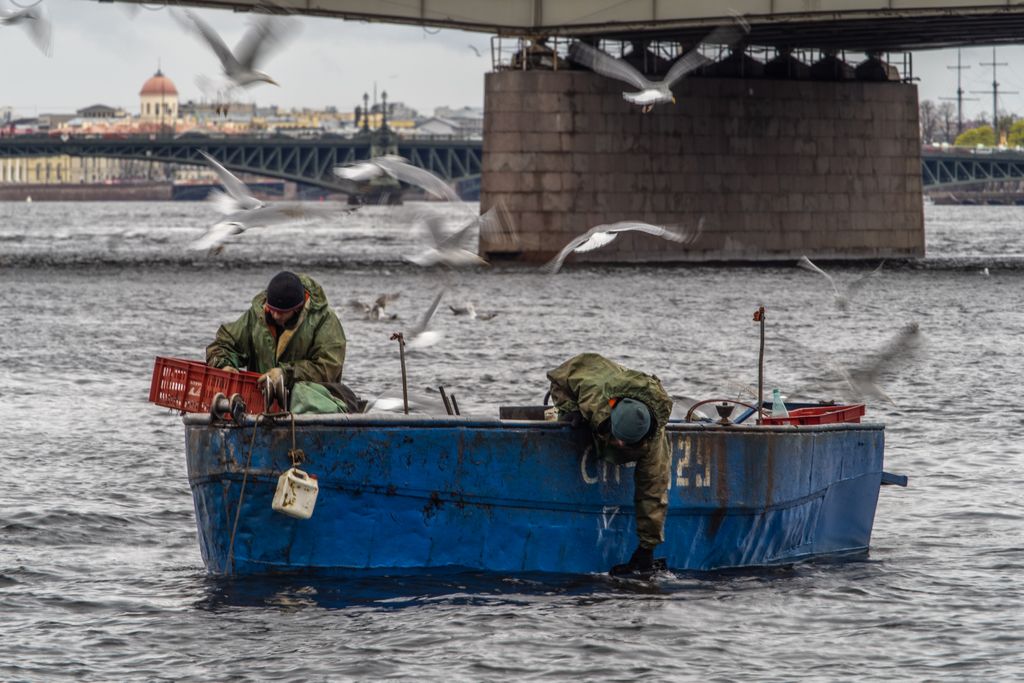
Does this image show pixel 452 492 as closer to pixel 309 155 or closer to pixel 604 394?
pixel 604 394

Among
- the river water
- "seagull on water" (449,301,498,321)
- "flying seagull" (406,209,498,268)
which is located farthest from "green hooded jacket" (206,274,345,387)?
"seagull on water" (449,301,498,321)

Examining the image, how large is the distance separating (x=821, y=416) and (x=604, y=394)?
3.01 metres

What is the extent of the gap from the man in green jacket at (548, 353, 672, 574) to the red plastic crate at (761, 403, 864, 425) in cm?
188

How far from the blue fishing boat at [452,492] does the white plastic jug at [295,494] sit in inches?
8.2

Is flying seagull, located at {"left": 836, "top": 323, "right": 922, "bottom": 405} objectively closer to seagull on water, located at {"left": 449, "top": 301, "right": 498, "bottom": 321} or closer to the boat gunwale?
seagull on water, located at {"left": 449, "top": 301, "right": 498, "bottom": 321}

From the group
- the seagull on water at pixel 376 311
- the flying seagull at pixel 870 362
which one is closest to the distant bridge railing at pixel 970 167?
the seagull on water at pixel 376 311

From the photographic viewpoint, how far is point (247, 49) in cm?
2092

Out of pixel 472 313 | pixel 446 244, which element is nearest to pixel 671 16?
pixel 472 313

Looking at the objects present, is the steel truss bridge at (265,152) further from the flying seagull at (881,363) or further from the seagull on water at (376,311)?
the flying seagull at (881,363)

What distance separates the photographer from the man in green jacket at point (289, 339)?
14.1 metres

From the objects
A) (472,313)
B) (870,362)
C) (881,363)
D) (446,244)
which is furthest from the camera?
(472,313)

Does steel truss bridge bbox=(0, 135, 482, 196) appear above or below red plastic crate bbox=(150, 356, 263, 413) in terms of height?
above

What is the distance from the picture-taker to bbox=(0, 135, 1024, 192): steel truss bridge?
10700cm

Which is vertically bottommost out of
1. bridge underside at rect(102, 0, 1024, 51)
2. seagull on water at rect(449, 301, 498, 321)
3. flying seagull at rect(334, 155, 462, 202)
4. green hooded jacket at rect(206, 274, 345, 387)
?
green hooded jacket at rect(206, 274, 345, 387)
